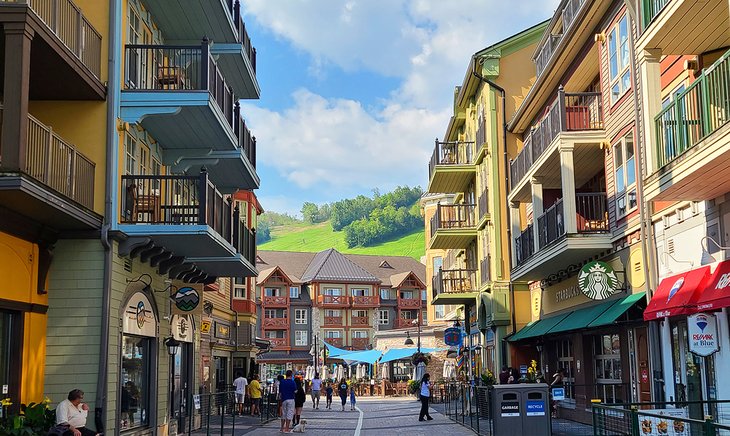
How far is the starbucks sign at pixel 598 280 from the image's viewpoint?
20.5 meters

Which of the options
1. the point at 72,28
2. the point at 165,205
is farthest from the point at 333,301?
the point at 72,28

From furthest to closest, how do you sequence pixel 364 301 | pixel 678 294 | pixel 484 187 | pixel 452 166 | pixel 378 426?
1. pixel 364 301
2. pixel 452 166
3. pixel 484 187
4. pixel 378 426
5. pixel 678 294

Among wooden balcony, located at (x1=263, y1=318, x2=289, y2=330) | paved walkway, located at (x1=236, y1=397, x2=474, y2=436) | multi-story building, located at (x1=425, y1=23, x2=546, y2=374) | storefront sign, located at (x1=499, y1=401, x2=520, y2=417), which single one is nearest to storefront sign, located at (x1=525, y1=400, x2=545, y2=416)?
storefront sign, located at (x1=499, y1=401, x2=520, y2=417)

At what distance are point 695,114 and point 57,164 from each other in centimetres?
1035

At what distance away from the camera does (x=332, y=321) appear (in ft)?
297

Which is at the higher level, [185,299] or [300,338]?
[300,338]

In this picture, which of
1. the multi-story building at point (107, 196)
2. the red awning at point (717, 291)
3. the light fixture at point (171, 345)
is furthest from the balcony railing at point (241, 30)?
the red awning at point (717, 291)

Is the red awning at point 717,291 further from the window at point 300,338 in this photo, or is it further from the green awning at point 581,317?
the window at point 300,338

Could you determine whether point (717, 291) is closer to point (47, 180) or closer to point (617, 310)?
point (617, 310)

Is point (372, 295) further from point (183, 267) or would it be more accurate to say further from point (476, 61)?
point (183, 267)

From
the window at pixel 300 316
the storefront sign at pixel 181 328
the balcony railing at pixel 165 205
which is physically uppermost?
the window at pixel 300 316

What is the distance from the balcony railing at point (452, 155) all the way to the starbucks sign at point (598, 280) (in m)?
19.1

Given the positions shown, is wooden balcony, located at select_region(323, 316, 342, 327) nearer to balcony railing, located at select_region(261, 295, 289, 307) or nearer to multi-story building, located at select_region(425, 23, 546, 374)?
balcony railing, located at select_region(261, 295, 289, 307)

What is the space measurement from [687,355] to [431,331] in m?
50.7
